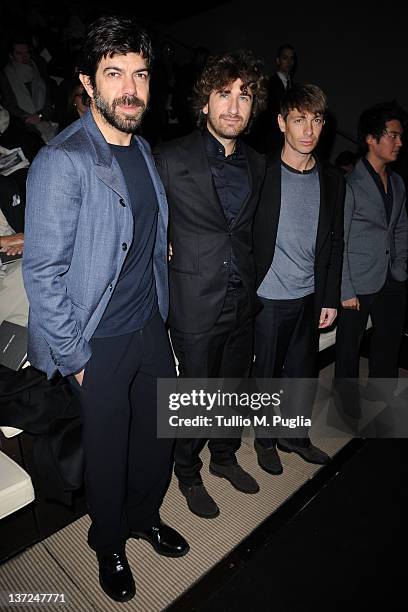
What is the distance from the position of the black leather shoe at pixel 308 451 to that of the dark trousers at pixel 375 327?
0.57 meters

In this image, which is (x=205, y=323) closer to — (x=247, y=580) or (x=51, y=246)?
(x=51, y=246)

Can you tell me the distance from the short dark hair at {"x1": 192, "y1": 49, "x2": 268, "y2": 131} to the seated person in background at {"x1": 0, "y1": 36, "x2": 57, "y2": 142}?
13.4 feet

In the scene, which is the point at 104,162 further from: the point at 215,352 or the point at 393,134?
the point at 393,134

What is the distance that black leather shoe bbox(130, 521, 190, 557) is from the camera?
2051 mm

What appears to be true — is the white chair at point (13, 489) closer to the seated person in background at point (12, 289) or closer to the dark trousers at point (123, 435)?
the dark trousers at point (123, 435)

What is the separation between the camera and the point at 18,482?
5.90ft

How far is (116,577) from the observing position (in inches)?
73.4

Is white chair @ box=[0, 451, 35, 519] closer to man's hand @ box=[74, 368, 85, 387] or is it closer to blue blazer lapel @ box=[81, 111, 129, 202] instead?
man's hand @ box=[74, 368, 85, 387]

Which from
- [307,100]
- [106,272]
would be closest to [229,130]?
[307,100]

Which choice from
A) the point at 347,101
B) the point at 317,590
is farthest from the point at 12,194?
the point at 347,101

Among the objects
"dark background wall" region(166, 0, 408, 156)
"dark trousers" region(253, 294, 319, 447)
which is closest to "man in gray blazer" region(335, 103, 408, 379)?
"dark trousers" region(253, 294, 319, 447)

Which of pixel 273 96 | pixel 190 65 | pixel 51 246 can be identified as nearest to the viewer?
pixel 51 246

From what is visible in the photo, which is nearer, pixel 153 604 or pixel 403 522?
pixel 153 604

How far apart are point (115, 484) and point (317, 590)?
1.01 metres
